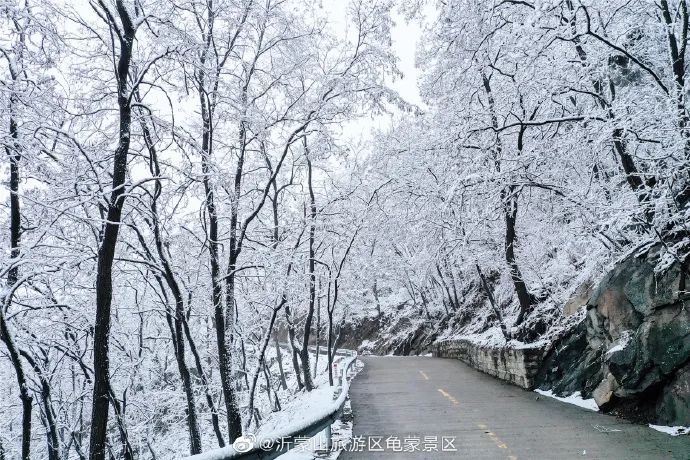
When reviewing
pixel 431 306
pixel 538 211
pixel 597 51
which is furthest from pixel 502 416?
pixel 431 306

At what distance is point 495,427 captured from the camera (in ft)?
29.2

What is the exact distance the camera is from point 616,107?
28.0 ft

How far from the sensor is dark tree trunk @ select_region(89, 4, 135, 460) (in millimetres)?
6723

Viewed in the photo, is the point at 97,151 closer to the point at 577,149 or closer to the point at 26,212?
the point at 26,212

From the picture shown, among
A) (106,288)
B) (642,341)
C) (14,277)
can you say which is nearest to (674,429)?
(642,341)

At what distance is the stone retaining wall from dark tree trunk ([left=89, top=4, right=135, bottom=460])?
11129mm

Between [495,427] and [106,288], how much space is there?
24.2 feet

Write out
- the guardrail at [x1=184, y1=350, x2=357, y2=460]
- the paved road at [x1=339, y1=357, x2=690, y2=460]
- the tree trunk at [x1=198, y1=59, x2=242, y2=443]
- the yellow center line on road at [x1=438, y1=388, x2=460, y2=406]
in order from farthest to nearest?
the yellow center line on road at [x1=438, y1=388, x2=460, y2=406] < the tree trunk at [x1=198, y1=59, x2=242, y2=443] < the paved road at [x1=339, y1=357, x2=690, y2=460] < the guardrail at [x1=184, y1=350, x2=357, y2=460]

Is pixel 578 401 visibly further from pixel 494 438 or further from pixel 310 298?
pixel 310 298

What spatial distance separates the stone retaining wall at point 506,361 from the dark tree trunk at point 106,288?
438 inches

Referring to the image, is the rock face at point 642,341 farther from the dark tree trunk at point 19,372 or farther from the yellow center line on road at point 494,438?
the dark tree trunk at point 19,372

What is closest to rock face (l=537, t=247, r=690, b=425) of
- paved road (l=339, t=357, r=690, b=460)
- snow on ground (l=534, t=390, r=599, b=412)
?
snow on ground (l=534, t=390, r=599, b=412)

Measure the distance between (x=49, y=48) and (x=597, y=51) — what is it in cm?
1036

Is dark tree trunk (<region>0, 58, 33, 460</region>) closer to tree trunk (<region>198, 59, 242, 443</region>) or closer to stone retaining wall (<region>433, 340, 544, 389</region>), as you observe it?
tree trunk (<region>198, 59, 242, 443</region>)
